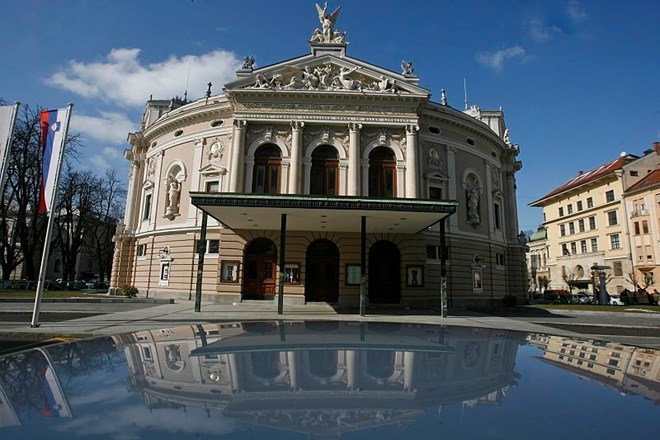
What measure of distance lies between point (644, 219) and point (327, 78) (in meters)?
44.8

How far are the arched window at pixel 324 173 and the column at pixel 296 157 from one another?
1178mm

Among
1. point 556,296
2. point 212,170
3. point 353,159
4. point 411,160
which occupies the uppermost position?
point 411,160

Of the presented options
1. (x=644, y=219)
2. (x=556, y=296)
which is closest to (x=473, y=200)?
(x=556, y=296)

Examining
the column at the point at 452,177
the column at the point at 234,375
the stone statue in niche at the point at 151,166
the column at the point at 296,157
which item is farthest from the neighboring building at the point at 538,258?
the column at the point at 234,375

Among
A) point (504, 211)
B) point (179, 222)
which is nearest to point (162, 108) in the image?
point (179, 222)

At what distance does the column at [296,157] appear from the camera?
1011 inches

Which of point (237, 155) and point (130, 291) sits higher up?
point (237, 155)

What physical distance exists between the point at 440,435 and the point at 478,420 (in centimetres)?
42

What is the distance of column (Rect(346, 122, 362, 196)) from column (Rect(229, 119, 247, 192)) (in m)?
7.26

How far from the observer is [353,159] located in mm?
25969

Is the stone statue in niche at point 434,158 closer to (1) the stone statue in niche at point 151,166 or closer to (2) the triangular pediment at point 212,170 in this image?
(2) the triangular pediment at point 212,170

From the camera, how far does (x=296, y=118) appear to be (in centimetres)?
2650

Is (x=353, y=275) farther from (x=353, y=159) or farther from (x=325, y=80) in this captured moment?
(x=325, y=80)

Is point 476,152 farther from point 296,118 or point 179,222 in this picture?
point 179,222
